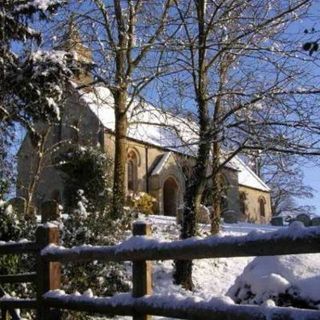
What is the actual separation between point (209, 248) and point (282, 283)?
107 inches

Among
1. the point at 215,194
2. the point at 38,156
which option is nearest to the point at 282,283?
the point at 215,194

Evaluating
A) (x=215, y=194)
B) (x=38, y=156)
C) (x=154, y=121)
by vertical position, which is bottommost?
(x=215, y=194)

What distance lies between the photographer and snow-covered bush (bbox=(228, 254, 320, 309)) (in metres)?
6.20

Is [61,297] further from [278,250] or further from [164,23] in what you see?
[164,23]

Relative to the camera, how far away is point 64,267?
9.48m

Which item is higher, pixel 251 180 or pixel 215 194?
pixel 251 180

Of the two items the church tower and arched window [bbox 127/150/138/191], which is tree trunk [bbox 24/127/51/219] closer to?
the church tower

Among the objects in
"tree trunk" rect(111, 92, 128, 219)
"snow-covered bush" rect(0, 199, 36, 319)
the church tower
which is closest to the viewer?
"snow-covered bush" rect(0, 199, 36, 319)

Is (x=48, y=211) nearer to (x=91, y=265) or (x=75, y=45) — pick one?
(x=91, y=265)

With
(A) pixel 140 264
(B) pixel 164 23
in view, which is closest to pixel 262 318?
(A) pixel 140 264

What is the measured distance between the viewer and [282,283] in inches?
253

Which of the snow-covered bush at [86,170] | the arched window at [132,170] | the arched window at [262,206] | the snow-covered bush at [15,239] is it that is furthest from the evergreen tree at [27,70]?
the arched window at [262,206]

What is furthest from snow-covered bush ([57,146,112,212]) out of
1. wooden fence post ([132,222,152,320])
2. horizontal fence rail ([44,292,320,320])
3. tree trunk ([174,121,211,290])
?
wooden fence post ([132,222,152,320])

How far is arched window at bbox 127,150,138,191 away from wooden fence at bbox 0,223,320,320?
3329 centimetres
